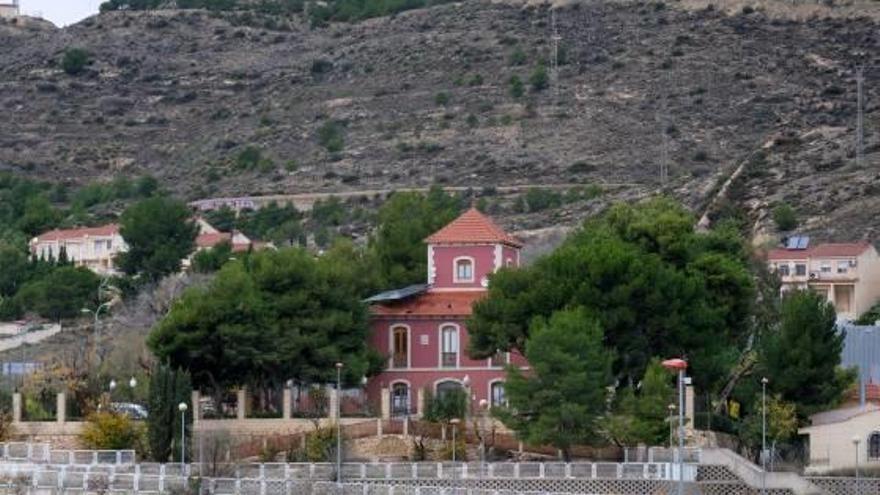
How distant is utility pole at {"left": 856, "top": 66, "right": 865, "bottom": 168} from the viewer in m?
144

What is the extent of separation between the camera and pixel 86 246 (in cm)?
14338

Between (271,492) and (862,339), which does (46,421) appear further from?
(862,339)

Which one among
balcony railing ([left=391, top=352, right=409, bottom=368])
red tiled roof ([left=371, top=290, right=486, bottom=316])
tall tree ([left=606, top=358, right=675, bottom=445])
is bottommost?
tall tree ([left=606, top=358, right=675, bottom=445])

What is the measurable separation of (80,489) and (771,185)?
223 ft

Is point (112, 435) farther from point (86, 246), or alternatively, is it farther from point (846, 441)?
point (86, 246)

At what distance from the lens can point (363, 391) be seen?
311 ft

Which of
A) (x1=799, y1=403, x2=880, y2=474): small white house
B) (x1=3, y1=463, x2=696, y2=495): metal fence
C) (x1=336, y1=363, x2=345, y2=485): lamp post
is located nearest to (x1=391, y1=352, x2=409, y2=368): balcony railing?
(x1=336, y1=363, x2=345, y2=485): lamp post

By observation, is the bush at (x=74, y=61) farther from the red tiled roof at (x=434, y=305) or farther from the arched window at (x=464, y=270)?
the red tiled roof at (x=434, y=305)

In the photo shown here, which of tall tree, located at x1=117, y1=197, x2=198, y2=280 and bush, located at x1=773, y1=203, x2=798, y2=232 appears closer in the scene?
tall tree, located at x1=117, y1=197, x2=198, y2=280

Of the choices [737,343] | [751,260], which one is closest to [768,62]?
[751,260]

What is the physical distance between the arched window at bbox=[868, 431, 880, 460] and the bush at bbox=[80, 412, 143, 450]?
1798 centimetres

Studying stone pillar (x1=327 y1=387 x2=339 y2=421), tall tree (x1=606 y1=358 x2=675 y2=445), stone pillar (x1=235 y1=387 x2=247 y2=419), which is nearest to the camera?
tall tree (x1=606 y1=358 x2=675 y2=445)

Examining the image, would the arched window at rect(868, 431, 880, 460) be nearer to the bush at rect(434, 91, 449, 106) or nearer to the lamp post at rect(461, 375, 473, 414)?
the lamp post at rect(461, 375, 473, 414)

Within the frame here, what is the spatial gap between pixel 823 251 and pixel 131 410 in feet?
122
